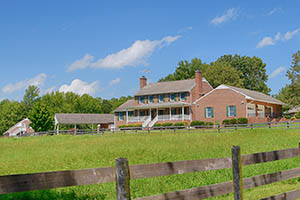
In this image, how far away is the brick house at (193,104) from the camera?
38.7m

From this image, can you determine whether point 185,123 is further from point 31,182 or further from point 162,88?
point 31,182

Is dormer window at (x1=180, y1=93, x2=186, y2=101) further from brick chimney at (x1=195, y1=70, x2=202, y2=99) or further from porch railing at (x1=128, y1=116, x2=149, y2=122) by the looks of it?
porch railing at (x1=128, y1=116, x2=149, y2=122)

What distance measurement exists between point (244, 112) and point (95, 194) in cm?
3214

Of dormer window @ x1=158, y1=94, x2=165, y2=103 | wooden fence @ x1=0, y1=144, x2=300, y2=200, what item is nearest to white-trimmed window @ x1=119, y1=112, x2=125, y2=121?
dormer window @ x1=158, y1=94, x2=165, y2=103

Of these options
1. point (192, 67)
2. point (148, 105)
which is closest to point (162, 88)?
point (148, 105)

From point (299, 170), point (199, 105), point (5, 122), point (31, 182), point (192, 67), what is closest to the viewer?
point (31, 182)

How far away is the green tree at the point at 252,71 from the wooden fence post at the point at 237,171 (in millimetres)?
69877

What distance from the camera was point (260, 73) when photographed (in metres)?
72.8

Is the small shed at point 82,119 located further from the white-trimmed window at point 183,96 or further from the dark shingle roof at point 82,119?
the white-trimmed window at point 183,96

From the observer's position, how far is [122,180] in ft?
10.5

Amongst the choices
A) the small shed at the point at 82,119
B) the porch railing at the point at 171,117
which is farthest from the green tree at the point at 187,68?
the porch railing at the point at 171,117

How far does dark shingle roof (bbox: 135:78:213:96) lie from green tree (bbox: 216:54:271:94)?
26.5 m

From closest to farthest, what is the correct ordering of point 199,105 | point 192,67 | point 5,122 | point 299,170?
point 299,170
point 199,105
point 192,67
point 5,122

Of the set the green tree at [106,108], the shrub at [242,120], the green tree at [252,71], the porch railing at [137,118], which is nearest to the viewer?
the shrub at [242,120]
